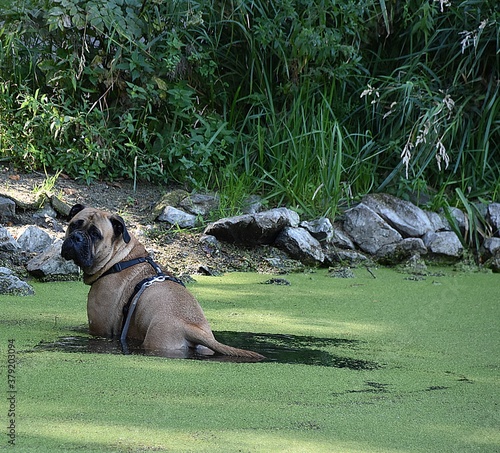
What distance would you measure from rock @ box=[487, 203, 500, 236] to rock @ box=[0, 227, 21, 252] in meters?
3.98

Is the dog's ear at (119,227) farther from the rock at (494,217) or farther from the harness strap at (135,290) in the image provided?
the rock at (494,217)

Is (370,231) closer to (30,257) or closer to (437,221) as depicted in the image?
(437,221)

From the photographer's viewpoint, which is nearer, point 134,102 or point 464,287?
point 464,287


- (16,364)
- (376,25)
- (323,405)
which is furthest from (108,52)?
(323,405)

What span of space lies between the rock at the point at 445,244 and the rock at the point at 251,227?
1.23m

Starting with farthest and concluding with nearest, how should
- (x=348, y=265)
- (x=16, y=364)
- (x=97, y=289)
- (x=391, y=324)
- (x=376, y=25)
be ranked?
(x=376, y=25)
(x=348, y=265)
(x=391, y=324)
(x=97, y=289)
(x=16, y=364)

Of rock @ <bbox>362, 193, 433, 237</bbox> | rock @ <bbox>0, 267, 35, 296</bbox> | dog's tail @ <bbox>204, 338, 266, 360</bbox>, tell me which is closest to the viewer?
dog's tail @ <bbox>204, 338, 266, 360</bbox>

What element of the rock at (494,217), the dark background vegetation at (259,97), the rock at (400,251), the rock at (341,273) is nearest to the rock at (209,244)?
the dark background vegetation at (259,97)

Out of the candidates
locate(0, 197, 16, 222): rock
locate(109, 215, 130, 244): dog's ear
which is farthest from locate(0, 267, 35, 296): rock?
locate(0, 197, 16, 222): rock

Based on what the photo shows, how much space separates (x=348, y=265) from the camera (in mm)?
7234

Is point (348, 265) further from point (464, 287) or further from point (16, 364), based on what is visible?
point (16, 364)

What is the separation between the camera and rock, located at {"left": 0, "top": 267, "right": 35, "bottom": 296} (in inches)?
212

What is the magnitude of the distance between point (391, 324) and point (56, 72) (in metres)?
4.03

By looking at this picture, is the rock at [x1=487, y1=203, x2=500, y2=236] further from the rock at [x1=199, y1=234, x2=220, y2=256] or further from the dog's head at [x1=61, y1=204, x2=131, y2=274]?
the dog's head at [x1=61, y1=204, x2=131, y2=274]
